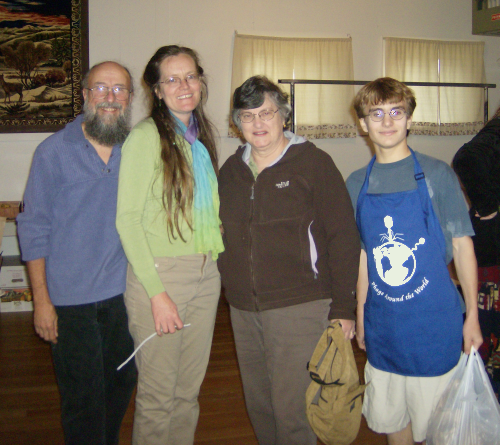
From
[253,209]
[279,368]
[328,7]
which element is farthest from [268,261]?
[328,7]

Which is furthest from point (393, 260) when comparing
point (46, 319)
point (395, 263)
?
point (46, 319)

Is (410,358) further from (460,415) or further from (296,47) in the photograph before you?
(296,47)

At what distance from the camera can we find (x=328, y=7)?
593cm

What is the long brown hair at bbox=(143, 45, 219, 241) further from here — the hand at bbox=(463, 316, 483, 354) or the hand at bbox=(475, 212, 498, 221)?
the hand at bbox=(475, 212, 498, 221)

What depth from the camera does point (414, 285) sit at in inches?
60.2

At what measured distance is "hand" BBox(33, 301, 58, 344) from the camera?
1.64 m

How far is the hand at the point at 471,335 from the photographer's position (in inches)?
60.8

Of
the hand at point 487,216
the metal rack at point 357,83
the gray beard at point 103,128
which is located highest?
the metal rack at point 357,83

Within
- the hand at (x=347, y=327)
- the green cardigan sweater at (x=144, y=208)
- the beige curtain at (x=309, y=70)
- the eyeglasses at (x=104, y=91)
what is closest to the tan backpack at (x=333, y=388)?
the hand at (x=347, y=327)

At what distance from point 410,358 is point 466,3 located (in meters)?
6.40

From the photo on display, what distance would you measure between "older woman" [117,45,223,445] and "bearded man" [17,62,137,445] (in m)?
0.18

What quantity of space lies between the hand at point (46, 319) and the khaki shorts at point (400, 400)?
3.77 feet

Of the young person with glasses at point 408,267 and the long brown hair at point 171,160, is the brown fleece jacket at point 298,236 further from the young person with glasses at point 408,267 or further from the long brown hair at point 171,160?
the long brown hair at point 171,160

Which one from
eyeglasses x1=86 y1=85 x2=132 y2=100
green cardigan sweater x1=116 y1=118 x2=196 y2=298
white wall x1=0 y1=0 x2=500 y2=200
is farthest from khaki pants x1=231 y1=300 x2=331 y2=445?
white wall x1=0 y1=0 x2=500 y2=200
